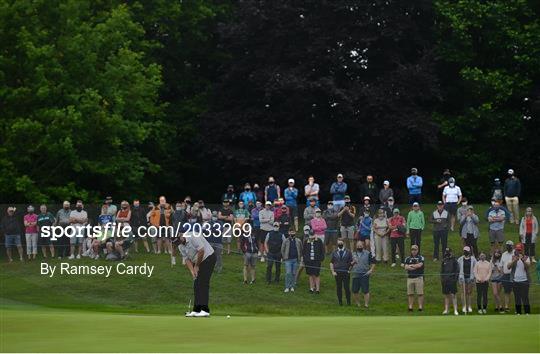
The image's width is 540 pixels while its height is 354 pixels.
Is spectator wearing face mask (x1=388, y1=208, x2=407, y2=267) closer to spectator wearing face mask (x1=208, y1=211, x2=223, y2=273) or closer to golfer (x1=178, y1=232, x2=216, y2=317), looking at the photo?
spectator wearing face mask (x1=208, y1=211, x2=223, y2=273)

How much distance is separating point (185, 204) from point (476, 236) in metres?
9.75

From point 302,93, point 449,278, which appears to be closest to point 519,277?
point 449,278

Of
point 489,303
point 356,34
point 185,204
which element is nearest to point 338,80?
point 356,34

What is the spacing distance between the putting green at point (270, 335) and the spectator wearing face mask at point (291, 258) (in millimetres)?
14557

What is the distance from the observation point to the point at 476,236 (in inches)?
1495

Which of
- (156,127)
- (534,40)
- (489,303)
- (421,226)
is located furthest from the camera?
(156,127)

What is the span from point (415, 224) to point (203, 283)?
49.4ft

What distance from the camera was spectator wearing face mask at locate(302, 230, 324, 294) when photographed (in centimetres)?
3719

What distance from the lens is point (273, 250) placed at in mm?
37562

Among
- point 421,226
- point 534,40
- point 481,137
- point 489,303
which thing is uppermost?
point 534,40

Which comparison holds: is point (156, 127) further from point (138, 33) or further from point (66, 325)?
point (66, 325)

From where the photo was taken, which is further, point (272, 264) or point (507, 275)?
point (272, 264)

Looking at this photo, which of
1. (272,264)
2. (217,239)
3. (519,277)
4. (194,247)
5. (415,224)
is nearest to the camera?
(194,247)

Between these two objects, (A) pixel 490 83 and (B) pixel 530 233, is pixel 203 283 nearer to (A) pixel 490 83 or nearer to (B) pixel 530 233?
(B) pixel 530 233
